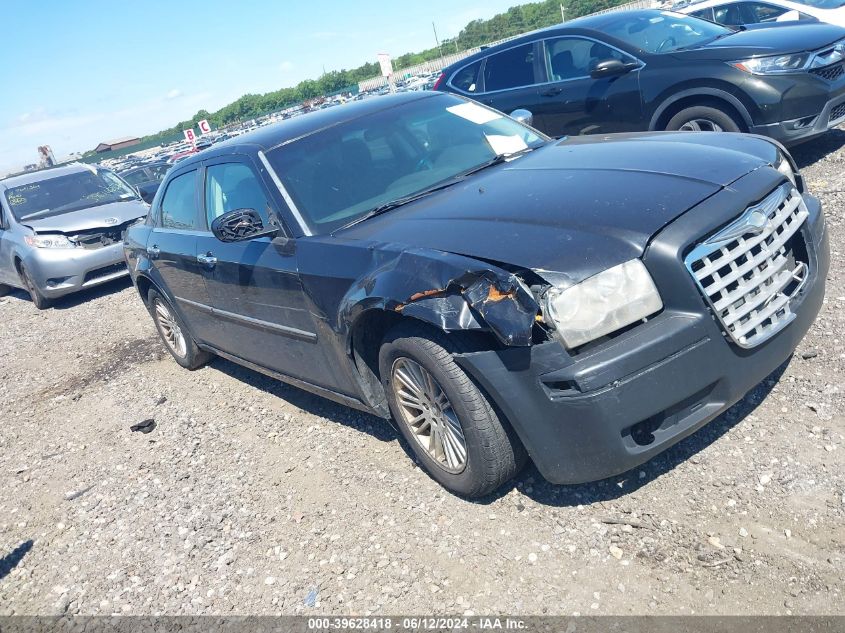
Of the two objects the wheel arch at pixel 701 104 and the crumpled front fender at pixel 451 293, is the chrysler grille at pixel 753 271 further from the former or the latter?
the wheel arch at pixel 701 104

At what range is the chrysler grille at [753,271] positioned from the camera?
2.63m

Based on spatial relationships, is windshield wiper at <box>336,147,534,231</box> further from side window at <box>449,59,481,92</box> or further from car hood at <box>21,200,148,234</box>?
car hood at <box>21,200,148,234</box>

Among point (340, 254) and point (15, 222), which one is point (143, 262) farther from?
point (15, 222)

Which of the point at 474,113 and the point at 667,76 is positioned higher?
the point at 474,113

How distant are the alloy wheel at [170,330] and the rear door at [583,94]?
14.8 ft

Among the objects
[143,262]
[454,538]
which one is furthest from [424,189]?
[143,262]

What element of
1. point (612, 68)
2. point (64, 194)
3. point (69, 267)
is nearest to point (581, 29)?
point (612, 68)

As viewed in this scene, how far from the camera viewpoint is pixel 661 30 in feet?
24.2

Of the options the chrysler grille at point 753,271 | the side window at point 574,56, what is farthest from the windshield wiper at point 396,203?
the side window at point 574,56

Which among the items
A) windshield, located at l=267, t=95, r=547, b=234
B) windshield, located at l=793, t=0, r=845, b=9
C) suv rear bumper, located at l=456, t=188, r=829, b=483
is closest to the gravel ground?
suv rear bumper, located at l=456, t=188, r=829, b=483

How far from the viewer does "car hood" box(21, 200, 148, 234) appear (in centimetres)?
981

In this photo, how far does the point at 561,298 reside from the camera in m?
2.54

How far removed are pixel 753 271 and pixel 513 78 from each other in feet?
19.8

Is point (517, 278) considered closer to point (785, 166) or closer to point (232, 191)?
point (785, 166)
